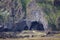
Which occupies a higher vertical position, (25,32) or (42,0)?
(42,0)

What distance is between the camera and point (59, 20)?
364 inches

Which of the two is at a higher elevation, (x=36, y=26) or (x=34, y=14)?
(x=34, y=14)

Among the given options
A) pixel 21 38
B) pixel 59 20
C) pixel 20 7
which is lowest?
pixel 21 38

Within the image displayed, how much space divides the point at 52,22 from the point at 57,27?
0.27 meters

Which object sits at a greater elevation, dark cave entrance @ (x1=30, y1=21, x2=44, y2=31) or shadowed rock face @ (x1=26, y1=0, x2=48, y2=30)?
shadowed rock face @ (x1=26, y1=0, x2=48, y2=30)

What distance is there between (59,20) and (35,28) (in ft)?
3.16

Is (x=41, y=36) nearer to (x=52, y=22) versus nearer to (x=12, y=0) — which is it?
(x=52, y=22)

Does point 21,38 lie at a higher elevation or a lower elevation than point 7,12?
lower

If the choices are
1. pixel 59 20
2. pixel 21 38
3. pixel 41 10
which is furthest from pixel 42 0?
pixel 21 38

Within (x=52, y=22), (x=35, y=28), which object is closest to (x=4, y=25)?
(x=35, y=28)

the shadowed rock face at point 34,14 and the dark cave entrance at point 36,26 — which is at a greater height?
the shadowed rock face at point 34,14

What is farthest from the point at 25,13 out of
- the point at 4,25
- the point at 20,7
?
the point at 4,25

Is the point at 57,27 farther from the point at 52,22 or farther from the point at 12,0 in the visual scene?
the point at 12,0

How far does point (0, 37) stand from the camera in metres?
9.13
